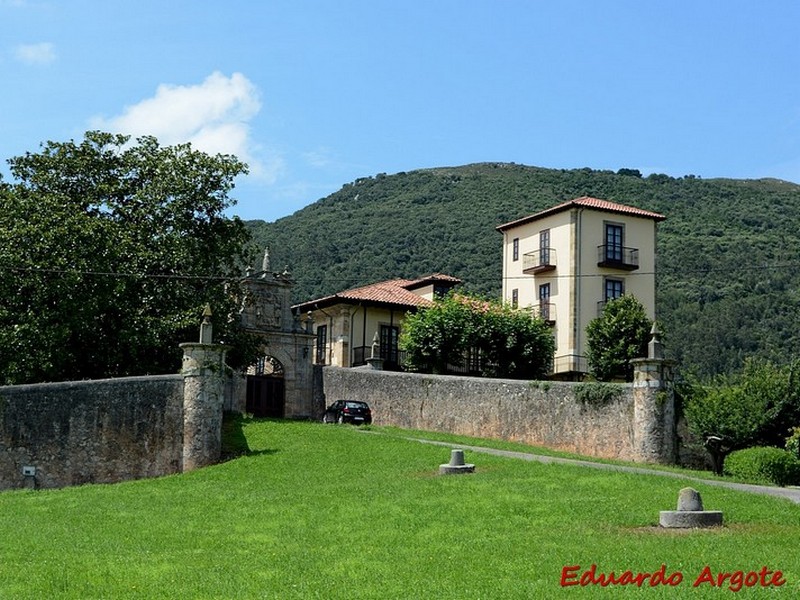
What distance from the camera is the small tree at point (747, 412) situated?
33.4 m

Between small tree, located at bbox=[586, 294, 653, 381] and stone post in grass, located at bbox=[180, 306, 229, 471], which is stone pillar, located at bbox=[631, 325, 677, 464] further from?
small tree, located at bbox=[586, 294, 653, 381]

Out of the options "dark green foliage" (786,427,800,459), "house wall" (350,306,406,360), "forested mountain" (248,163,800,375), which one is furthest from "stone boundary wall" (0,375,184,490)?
"forested mountain" (248,163,800,375)

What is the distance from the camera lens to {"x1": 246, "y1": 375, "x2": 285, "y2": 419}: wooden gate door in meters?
49.9

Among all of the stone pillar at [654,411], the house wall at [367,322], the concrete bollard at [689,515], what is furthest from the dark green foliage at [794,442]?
the house wall at [367,322]

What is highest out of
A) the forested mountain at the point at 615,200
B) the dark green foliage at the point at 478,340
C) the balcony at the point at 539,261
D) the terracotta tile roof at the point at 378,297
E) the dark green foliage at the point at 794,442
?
the forested mountain at the point at 615,200

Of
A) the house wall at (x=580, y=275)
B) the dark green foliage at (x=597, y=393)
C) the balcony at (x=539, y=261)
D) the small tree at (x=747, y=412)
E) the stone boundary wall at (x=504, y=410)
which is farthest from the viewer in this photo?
the balcony at (x=539, y=261)

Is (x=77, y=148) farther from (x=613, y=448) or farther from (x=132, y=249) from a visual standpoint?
(x=613, y=448)

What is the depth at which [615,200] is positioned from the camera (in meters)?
101

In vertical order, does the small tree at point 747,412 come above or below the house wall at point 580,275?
below

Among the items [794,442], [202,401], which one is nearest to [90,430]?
[202,401]

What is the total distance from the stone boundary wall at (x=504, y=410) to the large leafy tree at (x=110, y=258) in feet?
21.3

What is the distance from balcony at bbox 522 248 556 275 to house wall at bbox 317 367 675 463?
48.0ft

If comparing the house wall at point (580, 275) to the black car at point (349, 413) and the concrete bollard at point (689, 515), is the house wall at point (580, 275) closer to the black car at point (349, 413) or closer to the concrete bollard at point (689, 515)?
the black car at point (349, 413)

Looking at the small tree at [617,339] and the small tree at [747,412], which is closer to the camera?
the small tree at [747,412]
